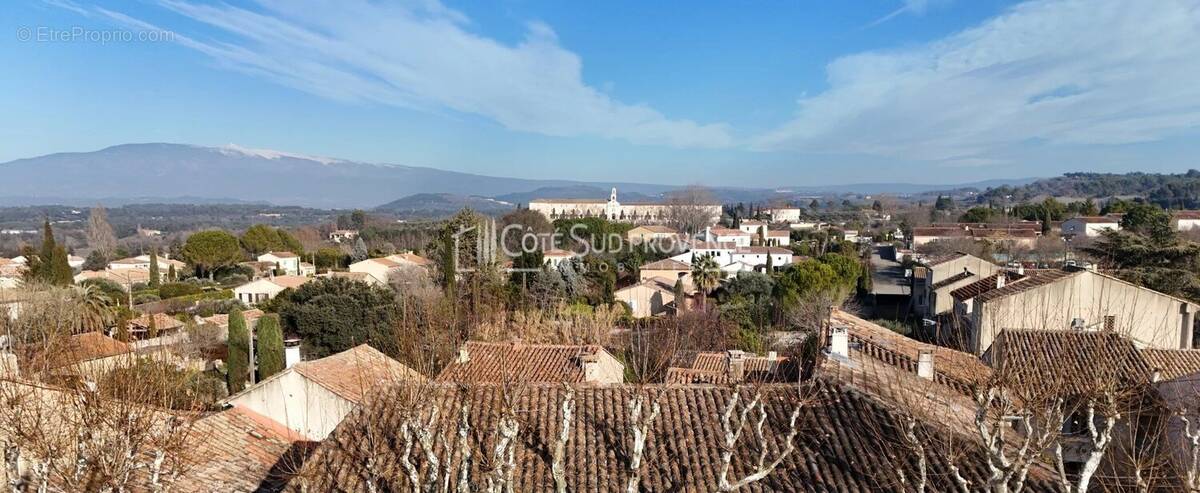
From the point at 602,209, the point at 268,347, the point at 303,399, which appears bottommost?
the point at 268,347

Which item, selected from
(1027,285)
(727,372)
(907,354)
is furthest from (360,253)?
(907,354)

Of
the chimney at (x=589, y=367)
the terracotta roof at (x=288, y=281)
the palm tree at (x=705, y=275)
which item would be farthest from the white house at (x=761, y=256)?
the chimney at (x=589, y=367)

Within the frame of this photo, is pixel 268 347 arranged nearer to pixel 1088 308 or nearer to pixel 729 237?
pixel 1088 308

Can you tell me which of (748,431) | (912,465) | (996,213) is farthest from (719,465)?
(996,213)

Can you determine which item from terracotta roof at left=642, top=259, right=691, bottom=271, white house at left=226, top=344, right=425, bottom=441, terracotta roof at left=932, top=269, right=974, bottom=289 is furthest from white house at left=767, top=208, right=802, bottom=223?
white house at left=226, top=344, right=425, bottom=441

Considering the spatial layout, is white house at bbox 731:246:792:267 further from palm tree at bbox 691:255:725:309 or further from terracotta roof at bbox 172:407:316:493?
terracotta roof at bbox 172:407:316:493

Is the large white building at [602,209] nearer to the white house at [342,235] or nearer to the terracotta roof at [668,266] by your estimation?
the white house at [342,235]
